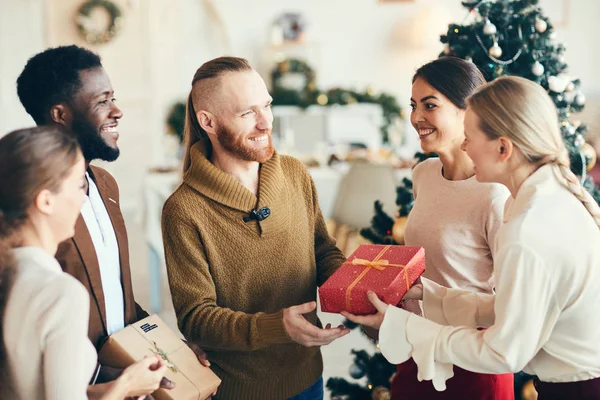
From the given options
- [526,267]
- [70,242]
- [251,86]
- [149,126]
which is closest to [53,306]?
[70,242]

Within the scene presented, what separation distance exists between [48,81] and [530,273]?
119 centimetres

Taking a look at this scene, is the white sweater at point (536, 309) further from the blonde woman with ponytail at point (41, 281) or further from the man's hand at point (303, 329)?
the blonde woman with ponytail at point (41, 281)

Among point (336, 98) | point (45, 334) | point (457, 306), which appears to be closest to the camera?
point (45, 334)

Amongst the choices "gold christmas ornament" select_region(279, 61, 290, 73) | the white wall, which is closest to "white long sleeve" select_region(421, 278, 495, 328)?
the white wall

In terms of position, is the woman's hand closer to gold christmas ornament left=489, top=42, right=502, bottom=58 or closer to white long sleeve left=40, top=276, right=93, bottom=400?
white long sleeve left=40, top=276, right=93, bottom=400

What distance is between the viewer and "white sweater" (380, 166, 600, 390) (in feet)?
4.09

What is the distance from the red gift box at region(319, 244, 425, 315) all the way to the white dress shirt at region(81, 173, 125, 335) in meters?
0.51

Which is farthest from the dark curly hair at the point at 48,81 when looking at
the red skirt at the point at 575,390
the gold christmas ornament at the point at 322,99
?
the gold christmas ornament at the point at 322,99

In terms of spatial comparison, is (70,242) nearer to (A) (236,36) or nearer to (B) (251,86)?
(B) (251,86)

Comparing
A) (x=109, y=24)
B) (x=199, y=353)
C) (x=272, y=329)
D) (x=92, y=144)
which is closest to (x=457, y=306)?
(x=272, y=329)

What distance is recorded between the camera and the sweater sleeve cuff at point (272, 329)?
59.1 inches

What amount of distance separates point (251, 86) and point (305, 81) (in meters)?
7.03

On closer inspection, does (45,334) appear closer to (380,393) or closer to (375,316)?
(375,316)

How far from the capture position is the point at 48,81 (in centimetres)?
146
